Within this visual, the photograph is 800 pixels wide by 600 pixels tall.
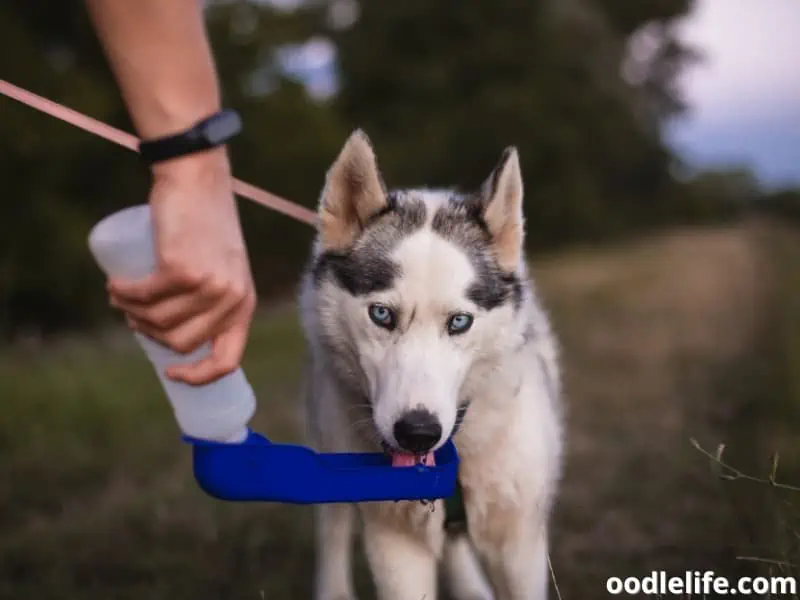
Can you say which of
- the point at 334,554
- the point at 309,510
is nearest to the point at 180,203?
the point at 334,554

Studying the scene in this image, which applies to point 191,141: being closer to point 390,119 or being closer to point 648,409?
point 648,409

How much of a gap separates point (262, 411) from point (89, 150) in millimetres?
5285

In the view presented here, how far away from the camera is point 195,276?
1.78 meters

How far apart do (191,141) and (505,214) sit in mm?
1265

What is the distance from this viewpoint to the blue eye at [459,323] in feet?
8.67

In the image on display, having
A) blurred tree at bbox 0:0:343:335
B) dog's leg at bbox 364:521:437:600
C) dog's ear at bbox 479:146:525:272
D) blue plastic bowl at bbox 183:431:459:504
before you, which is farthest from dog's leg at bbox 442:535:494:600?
blurred tree at bbox 0:0:343:335

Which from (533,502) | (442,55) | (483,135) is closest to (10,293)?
(533,502)

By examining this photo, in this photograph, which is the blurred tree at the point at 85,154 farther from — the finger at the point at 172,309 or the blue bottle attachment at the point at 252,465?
the finger at the point at 172,309

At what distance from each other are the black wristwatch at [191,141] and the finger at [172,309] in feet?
0.91

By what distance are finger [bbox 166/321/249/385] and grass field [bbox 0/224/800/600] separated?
1509mm

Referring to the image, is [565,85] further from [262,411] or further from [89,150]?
[262,411]

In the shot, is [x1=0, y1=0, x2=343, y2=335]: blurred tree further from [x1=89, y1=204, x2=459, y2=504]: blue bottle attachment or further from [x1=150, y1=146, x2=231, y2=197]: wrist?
[x1=150, y1=146, x2=231, y2=197]: wrist

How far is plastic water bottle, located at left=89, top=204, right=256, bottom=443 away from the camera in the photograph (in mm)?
2047

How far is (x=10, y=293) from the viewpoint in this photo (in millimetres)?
10086
